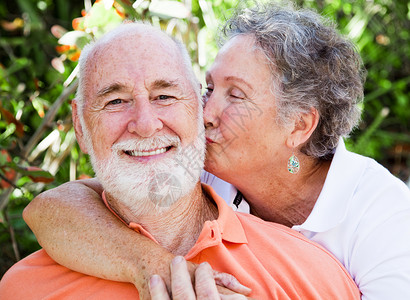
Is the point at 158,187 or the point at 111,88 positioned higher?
the point at 111,88

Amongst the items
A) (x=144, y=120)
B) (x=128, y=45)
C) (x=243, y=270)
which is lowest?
(x=243, y=270)

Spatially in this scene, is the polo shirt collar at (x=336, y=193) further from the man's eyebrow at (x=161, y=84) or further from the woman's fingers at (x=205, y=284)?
the man's eyebrow at (x=161, y=84)

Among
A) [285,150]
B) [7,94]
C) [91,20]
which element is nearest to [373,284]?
[285,150]

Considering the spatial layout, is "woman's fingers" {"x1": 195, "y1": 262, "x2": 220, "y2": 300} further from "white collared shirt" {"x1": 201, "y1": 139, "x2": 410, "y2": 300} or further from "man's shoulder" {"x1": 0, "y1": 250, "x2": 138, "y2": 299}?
"white collared shirt" {"x1": 201, "y1": 139, "x2": 410, "y2": 300}

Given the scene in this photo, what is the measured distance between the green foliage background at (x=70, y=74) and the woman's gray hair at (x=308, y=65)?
1.60 ft

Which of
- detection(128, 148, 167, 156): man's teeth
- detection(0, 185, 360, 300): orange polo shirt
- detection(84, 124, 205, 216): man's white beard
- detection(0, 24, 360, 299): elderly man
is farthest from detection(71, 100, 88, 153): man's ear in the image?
detection(0, 185, 360, 300): orange polo shirt

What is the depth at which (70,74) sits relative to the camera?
3.21m

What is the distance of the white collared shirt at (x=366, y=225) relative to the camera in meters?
2.07

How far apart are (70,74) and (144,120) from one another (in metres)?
1.42

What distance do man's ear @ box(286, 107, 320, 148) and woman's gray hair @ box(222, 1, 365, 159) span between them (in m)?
0.04

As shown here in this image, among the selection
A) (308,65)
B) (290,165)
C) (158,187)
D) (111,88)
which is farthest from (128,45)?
(290,165)

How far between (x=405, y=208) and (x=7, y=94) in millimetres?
2222

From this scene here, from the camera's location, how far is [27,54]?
187 inches

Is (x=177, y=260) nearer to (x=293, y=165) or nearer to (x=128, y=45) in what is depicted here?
(x=128, y=45)
